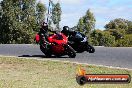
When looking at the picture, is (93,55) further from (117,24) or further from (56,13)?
(117,24)

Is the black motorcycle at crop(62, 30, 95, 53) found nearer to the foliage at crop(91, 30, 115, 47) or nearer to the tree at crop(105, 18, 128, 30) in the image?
the foliage at crop(91, 30, 115, 47)

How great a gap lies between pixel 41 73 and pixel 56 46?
5075mm

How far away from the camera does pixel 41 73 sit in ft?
44.6

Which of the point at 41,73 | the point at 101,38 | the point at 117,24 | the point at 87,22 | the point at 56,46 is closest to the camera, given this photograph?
the point at 41,73

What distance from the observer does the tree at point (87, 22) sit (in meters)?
58.5

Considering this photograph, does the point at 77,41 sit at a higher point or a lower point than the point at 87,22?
higher

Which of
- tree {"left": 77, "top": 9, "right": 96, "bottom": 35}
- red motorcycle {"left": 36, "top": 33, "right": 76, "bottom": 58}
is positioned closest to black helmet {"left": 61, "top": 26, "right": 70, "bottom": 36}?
red motorcycle {"left": 36, "top": 33, "right": 76, "bottom": 58}

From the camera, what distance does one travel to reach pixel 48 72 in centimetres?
1386

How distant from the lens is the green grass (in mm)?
11337

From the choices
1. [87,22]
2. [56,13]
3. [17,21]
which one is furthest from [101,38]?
[17,21]

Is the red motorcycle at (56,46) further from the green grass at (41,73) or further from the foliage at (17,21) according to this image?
the foliage at (17,21)

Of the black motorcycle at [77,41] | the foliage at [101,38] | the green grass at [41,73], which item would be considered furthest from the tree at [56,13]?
the green grass at [41,73]

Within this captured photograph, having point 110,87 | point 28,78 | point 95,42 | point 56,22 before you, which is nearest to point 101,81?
point 110,87

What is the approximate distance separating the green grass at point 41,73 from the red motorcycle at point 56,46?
2.05m
